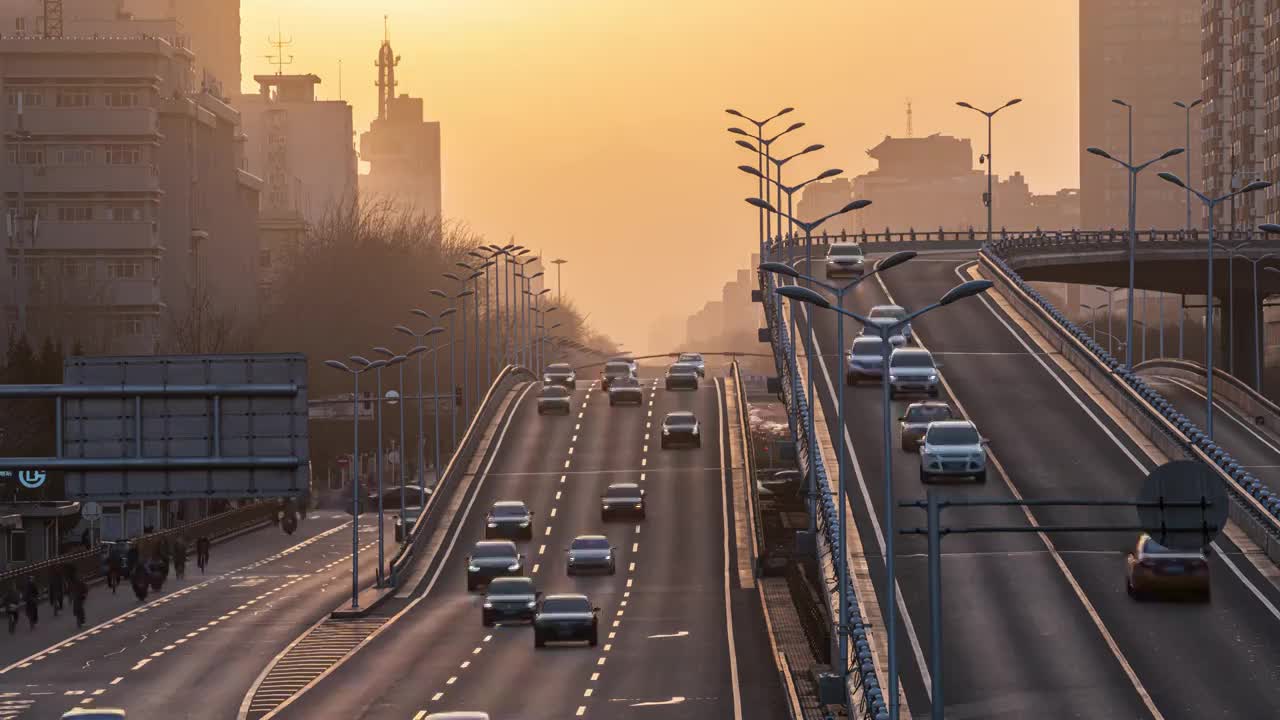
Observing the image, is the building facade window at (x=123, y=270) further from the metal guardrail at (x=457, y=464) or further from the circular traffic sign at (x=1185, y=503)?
the circular traffic sign at (x=1185, y=503)

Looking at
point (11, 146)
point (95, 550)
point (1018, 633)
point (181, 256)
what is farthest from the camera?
point (181, 256)

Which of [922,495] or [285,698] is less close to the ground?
[922,495]

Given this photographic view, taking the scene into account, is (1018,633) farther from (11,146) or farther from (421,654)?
(11,146)

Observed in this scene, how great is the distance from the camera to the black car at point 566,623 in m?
59.0

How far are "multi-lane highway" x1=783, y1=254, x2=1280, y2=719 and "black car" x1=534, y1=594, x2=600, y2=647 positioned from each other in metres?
8.61

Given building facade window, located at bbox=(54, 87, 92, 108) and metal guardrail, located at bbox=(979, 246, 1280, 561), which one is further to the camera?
building facade window, located at bbox=(54, 87, 92, 108)

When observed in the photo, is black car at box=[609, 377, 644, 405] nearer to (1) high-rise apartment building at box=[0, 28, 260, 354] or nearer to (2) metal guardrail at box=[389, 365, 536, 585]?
(2) metal guardrail at box=[389, 365, 536, 585]

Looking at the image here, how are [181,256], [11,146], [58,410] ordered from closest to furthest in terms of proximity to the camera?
1. [58,410]
2. [11,146]
3. [181,256]

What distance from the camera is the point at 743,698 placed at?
50688 millimetres

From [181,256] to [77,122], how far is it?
20029 millimetres

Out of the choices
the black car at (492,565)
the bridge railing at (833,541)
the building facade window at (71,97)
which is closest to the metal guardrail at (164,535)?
the black car at (492,565)

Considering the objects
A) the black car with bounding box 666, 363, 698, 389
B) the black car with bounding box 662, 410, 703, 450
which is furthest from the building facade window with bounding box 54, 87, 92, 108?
the black car with bounding box 662, 410, 703, 450

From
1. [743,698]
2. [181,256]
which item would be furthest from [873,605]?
[181,256]

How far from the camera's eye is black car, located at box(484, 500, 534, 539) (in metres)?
84.6
